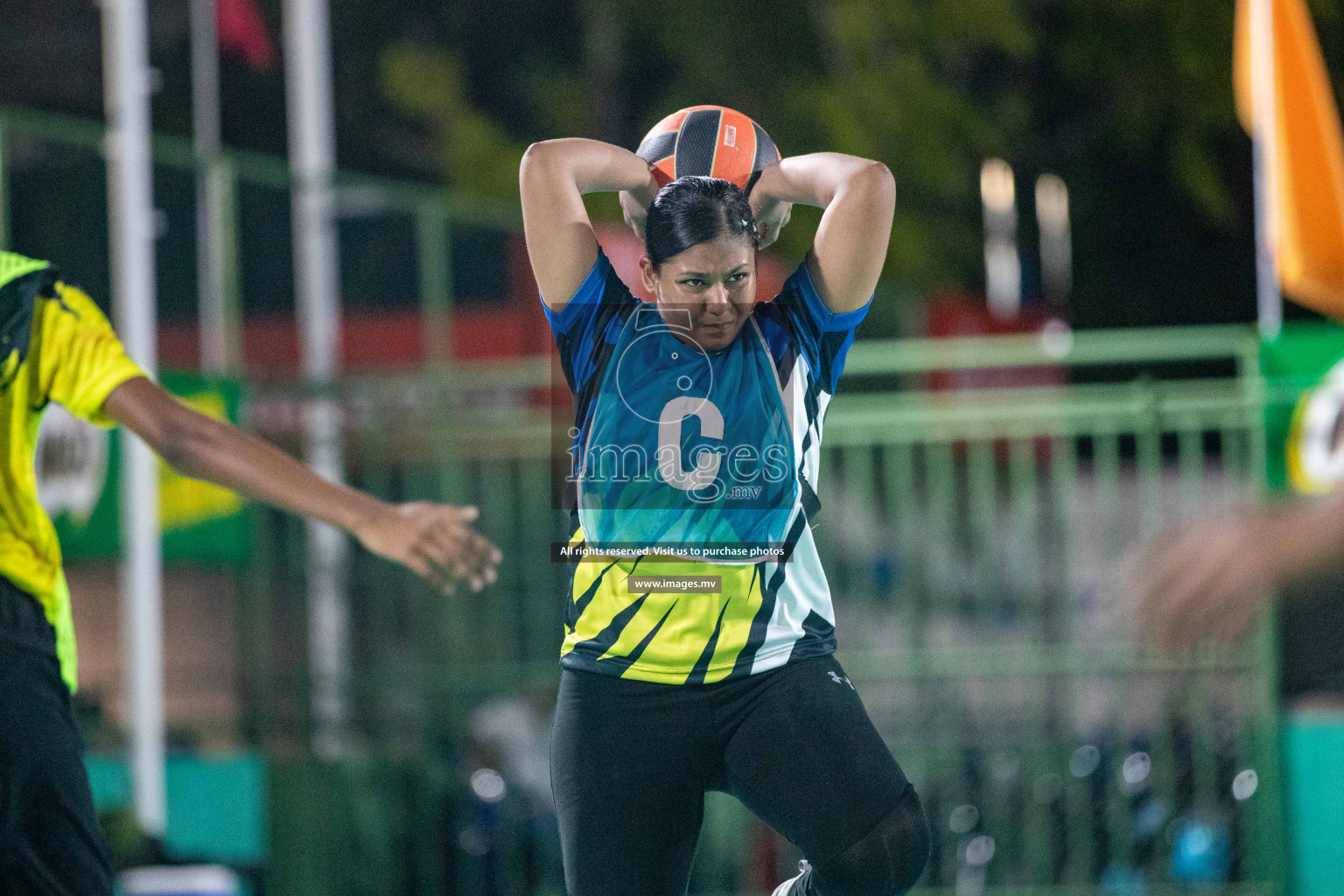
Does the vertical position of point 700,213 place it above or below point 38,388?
above

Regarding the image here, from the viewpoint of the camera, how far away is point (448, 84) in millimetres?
17859

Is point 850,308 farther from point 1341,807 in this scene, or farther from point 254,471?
point 1341,807

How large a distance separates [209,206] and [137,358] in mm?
2152

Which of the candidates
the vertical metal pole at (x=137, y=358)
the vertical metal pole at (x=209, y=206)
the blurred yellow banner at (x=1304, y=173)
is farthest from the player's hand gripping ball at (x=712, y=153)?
the vertical metal pole at (x=209, y=206)

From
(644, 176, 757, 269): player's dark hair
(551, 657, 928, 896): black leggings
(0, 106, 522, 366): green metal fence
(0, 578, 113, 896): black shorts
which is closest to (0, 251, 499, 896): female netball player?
(0, 578, 113, 896): black shorts

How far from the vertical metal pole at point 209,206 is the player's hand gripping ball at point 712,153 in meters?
5.37

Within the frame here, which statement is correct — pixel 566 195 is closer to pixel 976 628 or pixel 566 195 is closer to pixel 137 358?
pixel 137 358

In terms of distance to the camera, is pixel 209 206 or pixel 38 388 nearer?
pixel 38 388

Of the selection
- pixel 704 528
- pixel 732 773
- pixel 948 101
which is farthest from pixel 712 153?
pixel 948 101

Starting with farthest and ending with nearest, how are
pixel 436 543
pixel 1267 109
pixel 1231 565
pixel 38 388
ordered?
pixel 1267 109, pixel 38 388, pixel 436 543, pixel 1231 565

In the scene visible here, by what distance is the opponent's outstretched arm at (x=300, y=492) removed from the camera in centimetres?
305

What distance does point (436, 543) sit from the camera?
3043mm

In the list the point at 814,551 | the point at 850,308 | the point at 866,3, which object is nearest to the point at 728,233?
the point at 850,308

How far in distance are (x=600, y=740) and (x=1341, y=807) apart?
4924 mm
